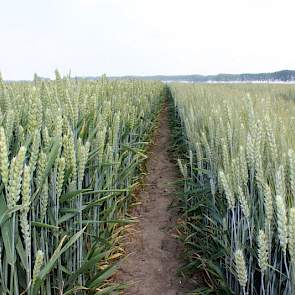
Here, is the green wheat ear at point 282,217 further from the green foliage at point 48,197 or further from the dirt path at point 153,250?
the dirt path at point 153,250

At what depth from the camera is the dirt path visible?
8.18ft

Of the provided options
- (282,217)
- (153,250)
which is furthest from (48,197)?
(153,250)

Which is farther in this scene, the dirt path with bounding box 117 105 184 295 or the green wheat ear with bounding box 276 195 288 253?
the dirt path with bounding box 117 105 184 295

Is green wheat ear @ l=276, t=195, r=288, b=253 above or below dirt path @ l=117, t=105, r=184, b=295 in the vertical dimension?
above

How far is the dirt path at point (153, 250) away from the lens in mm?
2492

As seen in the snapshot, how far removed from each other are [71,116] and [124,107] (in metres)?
1.64

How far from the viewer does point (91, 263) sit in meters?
1.66

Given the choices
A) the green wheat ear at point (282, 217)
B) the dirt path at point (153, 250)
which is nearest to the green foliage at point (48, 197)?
the dirt path at point (153, 250)

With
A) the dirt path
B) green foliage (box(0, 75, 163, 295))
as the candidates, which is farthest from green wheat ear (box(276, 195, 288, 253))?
the dirt path

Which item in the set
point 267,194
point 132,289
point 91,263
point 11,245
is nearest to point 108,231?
point 132,289

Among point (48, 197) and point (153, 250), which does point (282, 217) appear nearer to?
point (48, 197)

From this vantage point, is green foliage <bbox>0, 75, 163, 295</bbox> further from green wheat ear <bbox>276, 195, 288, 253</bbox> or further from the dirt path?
green wheat ear <bbox>276, 195, 288, 253</bbox>

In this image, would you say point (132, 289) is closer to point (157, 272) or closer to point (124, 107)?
point (157, 272)

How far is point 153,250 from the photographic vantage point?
9.79ft
